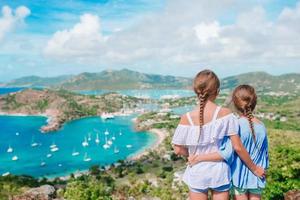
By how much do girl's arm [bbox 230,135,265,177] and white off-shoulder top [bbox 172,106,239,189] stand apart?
0.23 feet

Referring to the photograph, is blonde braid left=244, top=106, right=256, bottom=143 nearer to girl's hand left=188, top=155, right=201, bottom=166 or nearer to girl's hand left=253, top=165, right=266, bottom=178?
girl's hand left=253, top=165, right=266, bottom=178

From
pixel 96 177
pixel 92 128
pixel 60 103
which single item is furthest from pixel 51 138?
pixel 96 177

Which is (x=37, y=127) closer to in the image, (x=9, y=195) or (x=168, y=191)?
(x=9, y=195)

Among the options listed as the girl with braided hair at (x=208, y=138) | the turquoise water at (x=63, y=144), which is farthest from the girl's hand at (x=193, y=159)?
the turquoise water at (x=63, y=144)

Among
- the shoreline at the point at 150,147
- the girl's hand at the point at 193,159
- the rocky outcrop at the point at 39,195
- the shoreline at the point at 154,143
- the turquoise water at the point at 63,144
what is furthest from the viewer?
the shoreline at the point at 154,143

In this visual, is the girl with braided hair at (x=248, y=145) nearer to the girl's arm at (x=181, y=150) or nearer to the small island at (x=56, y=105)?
the girl's arm at (x=181, y=150)

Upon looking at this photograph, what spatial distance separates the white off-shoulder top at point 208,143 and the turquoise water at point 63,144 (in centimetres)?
5491

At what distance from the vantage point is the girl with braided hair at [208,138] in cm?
379

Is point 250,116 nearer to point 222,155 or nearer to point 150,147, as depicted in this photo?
point 222,155

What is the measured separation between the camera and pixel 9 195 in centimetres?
3491

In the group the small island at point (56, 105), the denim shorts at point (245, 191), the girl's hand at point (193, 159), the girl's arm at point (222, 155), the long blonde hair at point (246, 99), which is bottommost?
the small island at point (56, 105)

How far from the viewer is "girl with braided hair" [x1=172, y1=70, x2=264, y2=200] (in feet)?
12.4

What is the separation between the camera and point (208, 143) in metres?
3.85

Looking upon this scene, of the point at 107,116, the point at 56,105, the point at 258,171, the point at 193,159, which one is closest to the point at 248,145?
the point at 258,171
